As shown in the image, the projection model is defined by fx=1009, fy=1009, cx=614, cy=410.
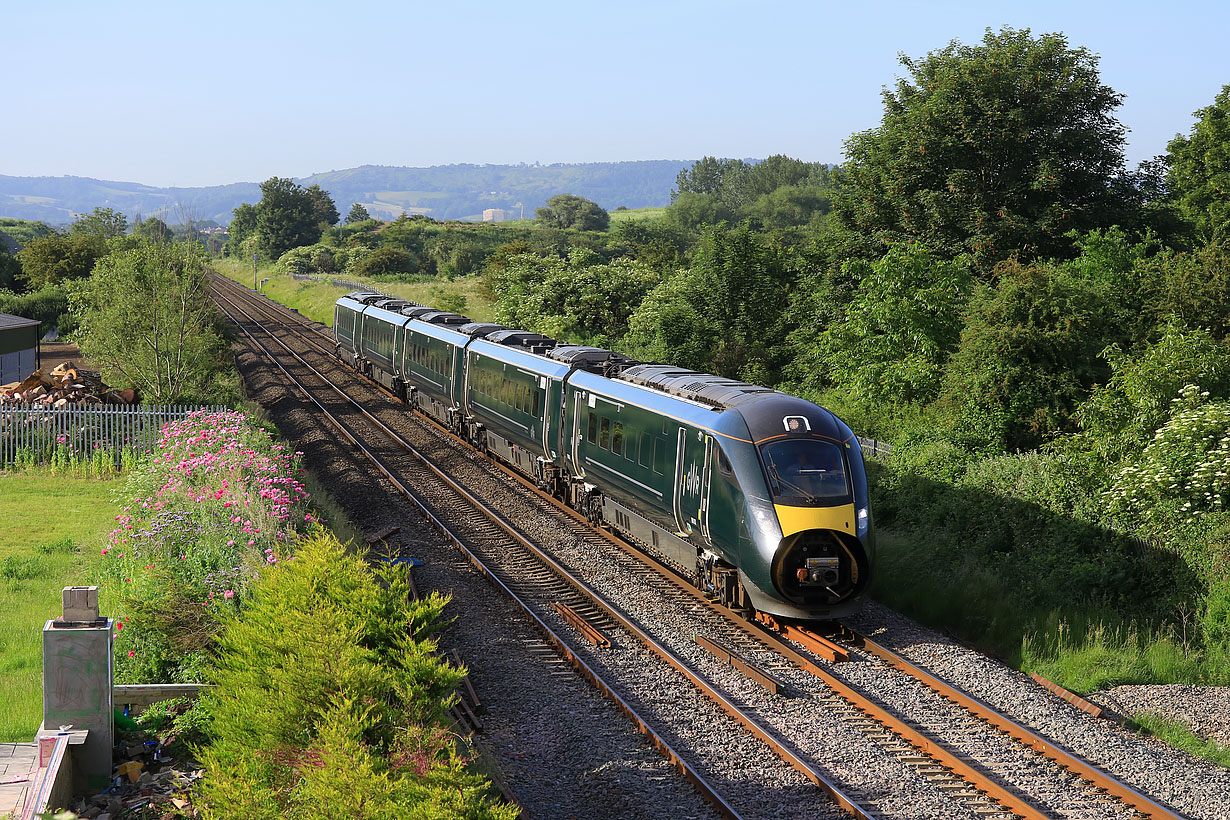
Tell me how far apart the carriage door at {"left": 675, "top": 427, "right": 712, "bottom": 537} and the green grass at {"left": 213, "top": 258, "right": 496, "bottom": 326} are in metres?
37.4

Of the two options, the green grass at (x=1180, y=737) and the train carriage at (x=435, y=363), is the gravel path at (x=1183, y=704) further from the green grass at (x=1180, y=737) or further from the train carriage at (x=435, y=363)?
the train carriage at (x=435, y=363)

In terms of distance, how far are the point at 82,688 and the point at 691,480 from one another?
27.6ft

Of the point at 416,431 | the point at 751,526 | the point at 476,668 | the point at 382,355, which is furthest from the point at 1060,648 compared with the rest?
the point at 382,355

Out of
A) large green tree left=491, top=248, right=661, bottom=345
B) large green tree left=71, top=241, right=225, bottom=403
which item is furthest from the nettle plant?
large green tree left=491, top=248, right=661, bottom=345

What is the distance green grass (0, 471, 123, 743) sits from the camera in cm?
1075

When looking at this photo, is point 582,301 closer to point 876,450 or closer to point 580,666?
point 876,450

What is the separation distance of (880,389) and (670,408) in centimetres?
1250

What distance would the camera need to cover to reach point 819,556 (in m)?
13.2

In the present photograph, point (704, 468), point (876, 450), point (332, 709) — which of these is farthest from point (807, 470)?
point (876, 450)

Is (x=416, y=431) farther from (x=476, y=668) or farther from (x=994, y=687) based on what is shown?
(x=994, y=687)

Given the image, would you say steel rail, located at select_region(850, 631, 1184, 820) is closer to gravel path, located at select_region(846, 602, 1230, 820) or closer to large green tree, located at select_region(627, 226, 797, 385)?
gravel path, located at select_region(846, 602, 1230, 820)

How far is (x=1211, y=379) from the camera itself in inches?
751

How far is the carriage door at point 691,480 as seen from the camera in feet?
47.8

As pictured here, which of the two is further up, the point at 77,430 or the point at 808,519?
the point at 808,519
